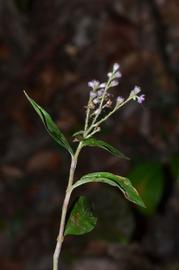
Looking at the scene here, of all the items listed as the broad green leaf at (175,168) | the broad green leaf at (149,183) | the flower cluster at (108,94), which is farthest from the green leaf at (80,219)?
the broad green leaf at (175,168)

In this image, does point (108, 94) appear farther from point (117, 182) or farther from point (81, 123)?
point (81, 123)

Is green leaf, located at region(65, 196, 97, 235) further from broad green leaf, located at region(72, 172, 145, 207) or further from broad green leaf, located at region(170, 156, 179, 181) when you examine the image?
broad green leaf, located at region(170, 156, 179, 181)

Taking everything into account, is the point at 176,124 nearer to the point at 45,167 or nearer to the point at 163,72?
the point at 163,72

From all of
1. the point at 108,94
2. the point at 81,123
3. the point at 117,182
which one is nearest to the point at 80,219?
the point at 117,182

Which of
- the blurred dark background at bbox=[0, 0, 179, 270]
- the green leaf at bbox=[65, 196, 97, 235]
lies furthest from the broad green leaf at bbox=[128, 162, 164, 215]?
the green leaf at bbox=[65, 196, 97, 235]

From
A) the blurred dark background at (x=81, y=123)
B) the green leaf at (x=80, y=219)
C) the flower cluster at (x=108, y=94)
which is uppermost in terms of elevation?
the blurred dark background at (x=81, y=123)

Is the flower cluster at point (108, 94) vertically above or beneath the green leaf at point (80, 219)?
above

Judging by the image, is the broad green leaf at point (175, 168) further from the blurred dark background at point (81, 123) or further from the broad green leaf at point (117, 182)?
the broad green leaf at point (117, 182)
